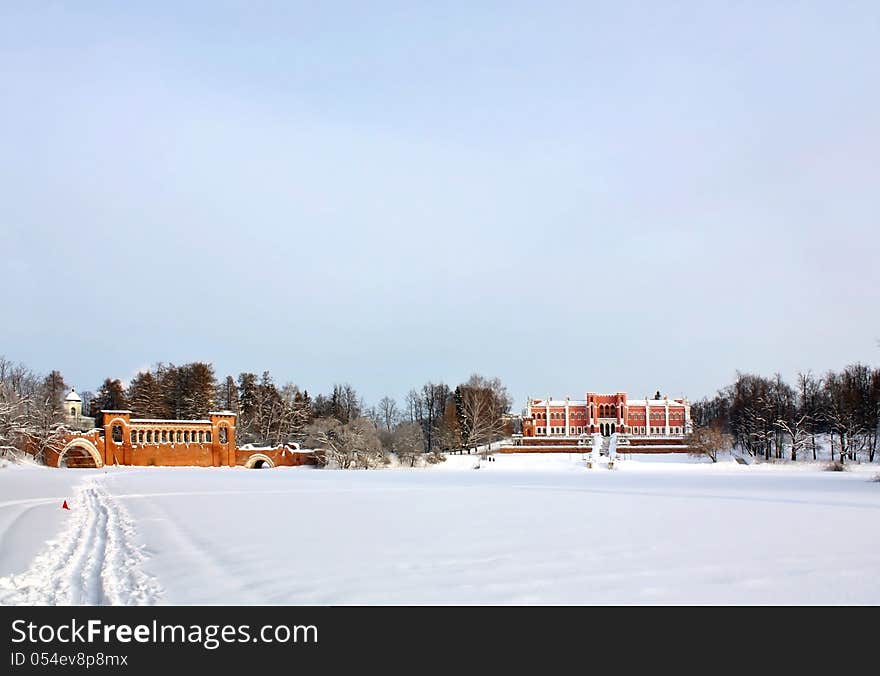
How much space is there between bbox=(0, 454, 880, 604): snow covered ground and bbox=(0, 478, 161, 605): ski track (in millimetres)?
28

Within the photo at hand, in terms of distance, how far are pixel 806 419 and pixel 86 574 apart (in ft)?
241

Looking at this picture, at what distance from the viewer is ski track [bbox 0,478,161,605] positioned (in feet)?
29.3

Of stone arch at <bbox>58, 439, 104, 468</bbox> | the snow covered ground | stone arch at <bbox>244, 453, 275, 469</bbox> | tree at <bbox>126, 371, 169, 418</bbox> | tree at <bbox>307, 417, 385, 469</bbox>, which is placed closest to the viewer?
the snow covered ground

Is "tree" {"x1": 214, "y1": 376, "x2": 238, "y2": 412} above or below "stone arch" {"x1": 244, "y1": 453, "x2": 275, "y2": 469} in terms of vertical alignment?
above

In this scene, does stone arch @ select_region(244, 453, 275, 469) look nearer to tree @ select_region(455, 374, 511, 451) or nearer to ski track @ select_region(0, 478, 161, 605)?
tree @ select_region(455, 374, 511, 451)

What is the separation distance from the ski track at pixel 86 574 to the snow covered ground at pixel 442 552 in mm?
28

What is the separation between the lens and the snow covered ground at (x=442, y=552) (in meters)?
9.22

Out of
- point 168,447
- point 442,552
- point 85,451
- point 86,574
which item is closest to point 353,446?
point 168,447

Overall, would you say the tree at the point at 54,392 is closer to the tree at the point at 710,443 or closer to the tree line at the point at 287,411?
the tree line at the point at 287,411

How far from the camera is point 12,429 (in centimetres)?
5456

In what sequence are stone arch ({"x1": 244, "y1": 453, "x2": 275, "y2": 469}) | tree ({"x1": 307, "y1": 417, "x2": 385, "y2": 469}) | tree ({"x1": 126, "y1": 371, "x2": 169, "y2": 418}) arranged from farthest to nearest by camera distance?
1. tree ({"x1": 126, "y1": 371, "x2": 169, "y2": 418})
2. stone arch ({"x1": 244, "y1": 453, "x2": 275, "y2": 469})
3. tree ({"x1": 307, "y1": 417, "x2": 385, "y2": 469})

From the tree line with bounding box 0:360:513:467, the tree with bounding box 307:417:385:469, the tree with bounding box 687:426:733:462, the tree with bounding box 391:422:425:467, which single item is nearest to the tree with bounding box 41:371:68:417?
the tree line with bounding box 0:360:513:467

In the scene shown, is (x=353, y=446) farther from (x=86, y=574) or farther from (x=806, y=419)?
(x=86, y=574)

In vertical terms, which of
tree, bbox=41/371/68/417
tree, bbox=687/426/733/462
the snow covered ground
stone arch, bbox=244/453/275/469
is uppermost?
tree, bbox=41/371/68/417
